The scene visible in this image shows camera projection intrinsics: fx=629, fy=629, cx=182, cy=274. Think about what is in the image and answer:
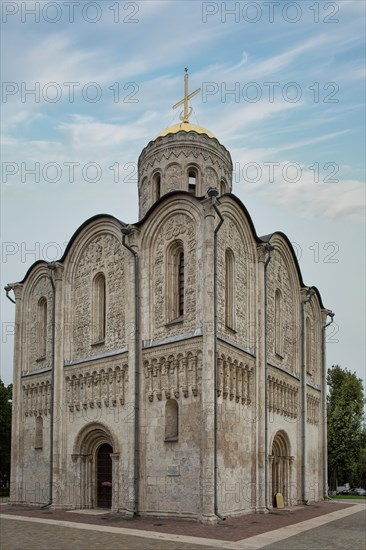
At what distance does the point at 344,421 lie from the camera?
45.8 meters

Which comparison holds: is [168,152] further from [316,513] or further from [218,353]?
[316,513]

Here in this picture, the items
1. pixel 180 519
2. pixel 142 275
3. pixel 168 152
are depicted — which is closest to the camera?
pixel 180 519

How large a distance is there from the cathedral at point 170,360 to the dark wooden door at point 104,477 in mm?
60

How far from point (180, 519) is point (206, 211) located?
9.91 metres

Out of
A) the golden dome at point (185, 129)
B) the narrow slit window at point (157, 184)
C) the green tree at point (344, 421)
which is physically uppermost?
the golden dome at point (185, 129)

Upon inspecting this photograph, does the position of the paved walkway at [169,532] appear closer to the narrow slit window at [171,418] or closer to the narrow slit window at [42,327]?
the narrow slit window at [171,418]

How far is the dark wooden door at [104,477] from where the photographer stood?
23219mm

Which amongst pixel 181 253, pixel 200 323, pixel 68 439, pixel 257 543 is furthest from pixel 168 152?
pixel 257 543

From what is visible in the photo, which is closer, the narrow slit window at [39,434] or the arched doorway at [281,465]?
the arched doorway at [281,465]

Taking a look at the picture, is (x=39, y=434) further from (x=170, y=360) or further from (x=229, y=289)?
(x=229, y=289)

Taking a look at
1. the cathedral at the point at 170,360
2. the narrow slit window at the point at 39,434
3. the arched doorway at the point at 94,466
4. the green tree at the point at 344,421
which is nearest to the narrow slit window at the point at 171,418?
the cathedral at the point at 170,360

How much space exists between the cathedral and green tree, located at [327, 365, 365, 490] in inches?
630

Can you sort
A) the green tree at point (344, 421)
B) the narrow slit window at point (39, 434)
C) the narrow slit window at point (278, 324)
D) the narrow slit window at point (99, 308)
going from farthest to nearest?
1. the green tree at point (344, 421)
2. the narrow slit window at point (278, 324)
3. the narrow slit window at point (39, 434)
4. the narrow slit window at point (99, 308)

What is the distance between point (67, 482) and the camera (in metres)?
23.8
